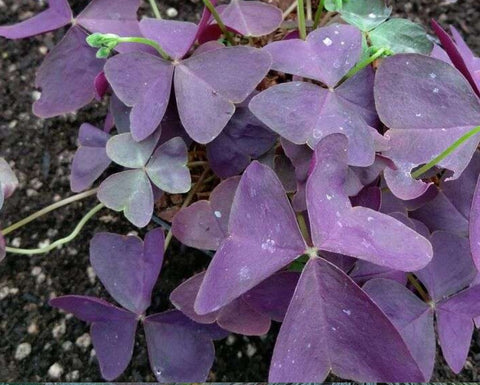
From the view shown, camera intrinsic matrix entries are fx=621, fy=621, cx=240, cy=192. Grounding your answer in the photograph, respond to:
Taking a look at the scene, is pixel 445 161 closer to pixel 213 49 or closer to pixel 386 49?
pixel 386 49

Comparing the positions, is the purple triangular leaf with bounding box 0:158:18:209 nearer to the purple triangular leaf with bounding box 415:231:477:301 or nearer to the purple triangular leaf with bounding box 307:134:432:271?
the purple triangular leaf with bounding box 307:134:432:271

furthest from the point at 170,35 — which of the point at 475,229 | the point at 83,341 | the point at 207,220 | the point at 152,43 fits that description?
the point at 83,341

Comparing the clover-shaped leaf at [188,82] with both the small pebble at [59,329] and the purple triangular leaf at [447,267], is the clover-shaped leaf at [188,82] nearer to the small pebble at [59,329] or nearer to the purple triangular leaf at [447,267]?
the purple triangular leaf at [447,267]

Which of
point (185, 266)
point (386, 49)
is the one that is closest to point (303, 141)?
point (386, 49)

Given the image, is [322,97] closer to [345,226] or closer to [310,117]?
[310,117]

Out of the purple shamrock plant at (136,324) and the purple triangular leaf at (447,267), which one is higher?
the purple triangular leaf at (447,267)

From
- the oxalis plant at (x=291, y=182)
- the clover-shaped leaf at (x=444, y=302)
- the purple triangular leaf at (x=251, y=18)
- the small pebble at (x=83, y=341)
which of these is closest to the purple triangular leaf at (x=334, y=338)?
the oxalis plant at (x=291, y=182)

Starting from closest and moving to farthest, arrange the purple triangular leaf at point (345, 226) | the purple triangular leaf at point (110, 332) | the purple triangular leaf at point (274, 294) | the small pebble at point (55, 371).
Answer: the purple triangular leaf at point (345, 226) → the purple triangular leaf at point (274, 294) → the purple triangular leaf at point (110, 332) → the small pebble at point (55, 371)
